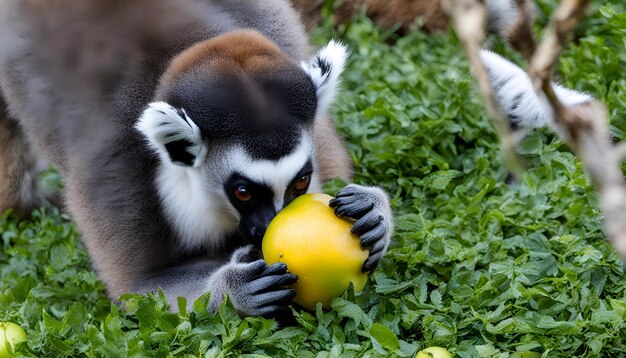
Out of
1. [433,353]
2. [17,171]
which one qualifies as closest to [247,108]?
[433,353]

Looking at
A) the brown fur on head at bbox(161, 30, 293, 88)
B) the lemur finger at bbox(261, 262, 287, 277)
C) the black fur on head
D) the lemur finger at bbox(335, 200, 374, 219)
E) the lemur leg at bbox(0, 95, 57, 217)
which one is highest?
the brown fur on head at bbox(161, 30, 293, 88)

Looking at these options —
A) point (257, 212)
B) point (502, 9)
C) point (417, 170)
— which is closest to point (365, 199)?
point (257, 212)

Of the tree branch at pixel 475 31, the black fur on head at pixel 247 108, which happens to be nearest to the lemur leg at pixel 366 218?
the black fur on head at pixel 247 108

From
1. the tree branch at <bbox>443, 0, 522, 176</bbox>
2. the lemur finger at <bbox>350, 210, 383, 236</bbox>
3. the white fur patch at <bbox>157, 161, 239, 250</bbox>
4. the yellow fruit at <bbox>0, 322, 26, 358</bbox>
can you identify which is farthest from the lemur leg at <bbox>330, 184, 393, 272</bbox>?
the tree branch at <bbox>443, 0, 522, 176</bbox>

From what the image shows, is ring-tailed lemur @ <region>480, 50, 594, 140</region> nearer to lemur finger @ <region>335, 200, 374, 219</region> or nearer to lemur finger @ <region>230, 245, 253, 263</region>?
lemur finger @ <region>335, 200, 374, 219</region>

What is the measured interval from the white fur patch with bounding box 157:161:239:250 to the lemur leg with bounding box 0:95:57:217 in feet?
6.19

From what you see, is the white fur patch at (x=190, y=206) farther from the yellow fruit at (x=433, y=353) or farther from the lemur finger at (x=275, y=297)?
the yellow fruit at (x=433, y=353)

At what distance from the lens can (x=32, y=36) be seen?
5.06 m

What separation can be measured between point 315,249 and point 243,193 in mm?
496

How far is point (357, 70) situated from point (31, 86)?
8.89 ft

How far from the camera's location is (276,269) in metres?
3.87

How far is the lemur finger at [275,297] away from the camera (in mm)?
3916

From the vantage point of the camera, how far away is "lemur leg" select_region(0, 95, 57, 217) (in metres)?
6.00

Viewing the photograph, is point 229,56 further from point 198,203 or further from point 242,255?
point 242,255
